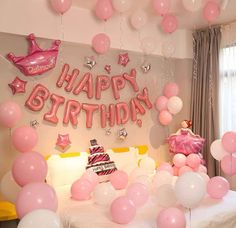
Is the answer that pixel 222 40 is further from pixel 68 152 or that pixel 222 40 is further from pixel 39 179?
pixel 39 179

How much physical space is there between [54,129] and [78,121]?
0.95 feet

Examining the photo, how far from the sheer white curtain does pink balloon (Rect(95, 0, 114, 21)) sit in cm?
156

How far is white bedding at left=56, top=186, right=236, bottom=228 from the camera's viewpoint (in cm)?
215

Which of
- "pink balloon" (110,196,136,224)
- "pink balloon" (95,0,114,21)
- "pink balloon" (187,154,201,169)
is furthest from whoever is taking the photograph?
"pink balloon" (187,154,201,169)

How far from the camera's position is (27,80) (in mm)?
3064

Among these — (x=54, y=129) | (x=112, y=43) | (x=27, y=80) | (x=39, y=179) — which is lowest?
(x=39, y=179)

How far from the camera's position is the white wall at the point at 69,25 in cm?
290

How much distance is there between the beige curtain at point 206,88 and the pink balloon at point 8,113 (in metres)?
2.34

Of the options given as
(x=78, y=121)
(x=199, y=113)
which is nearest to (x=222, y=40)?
(x=199, y=113)

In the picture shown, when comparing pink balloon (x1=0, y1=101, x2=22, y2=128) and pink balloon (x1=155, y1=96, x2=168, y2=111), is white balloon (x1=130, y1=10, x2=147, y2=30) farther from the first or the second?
pink balloon (x1=0, y1=101, x2=22, y2=128)

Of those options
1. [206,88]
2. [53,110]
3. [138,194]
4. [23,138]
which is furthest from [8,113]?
[206,88]

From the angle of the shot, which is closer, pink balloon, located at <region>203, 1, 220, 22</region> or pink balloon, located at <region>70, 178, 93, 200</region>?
pink balloon, located at <region>70, 178, 93, 200</region>

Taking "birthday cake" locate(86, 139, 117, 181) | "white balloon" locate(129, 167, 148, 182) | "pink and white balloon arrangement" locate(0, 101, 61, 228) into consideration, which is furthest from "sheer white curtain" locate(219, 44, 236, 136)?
"pink and white balloon arrangement" locate(0, 101, 61, 228)

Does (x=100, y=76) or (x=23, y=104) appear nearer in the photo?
(x=23, y=104)
